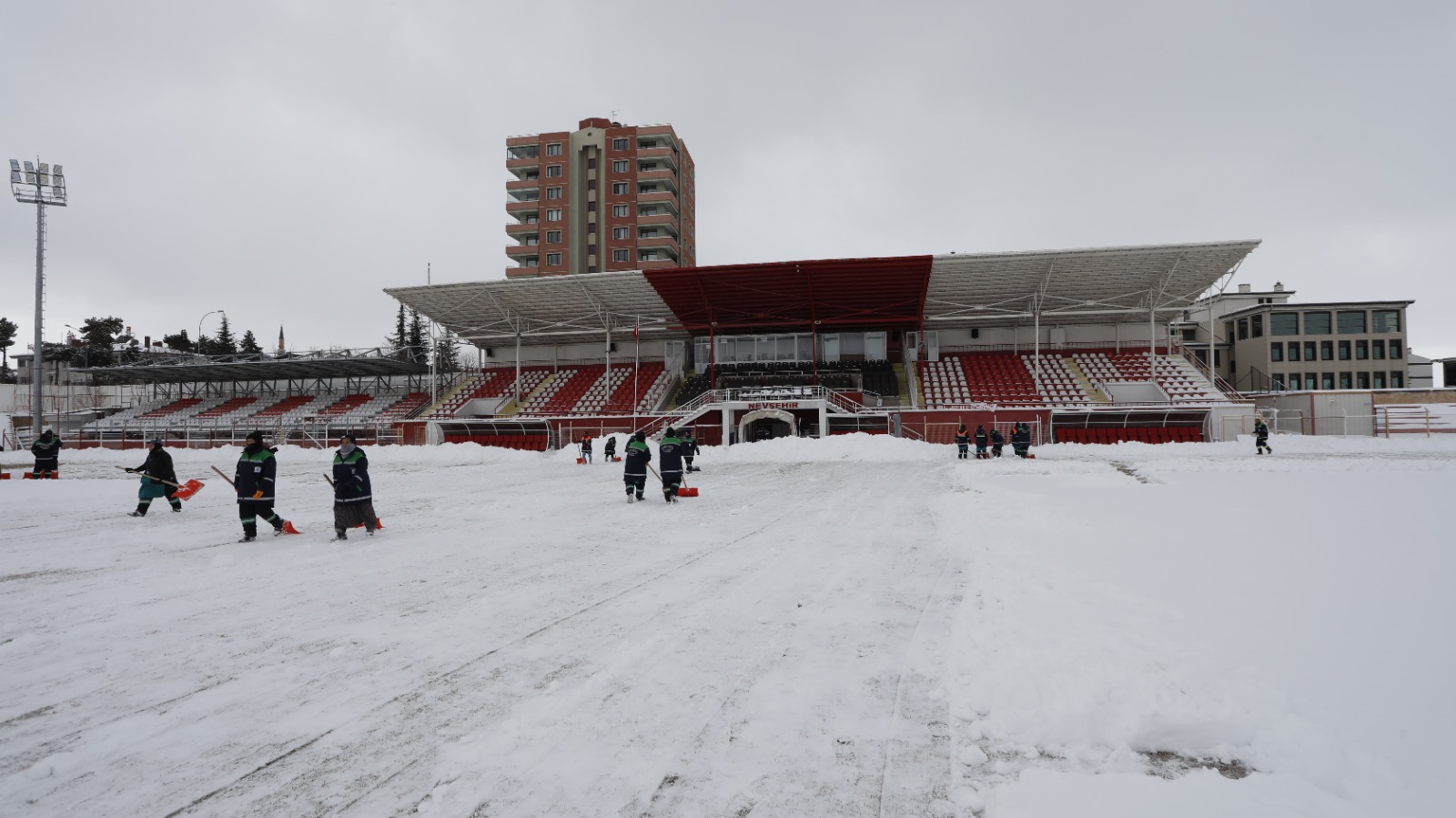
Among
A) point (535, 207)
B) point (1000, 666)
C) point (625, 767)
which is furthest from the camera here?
point (535, 207)

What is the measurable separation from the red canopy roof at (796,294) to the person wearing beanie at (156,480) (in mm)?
27064

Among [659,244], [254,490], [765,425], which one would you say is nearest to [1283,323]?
[765,425]

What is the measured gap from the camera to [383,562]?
27.4 ft

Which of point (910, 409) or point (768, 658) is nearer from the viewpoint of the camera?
point (768, 658)

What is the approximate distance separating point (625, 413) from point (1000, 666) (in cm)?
3704

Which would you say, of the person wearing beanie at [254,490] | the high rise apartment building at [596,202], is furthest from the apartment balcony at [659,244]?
the person wearing beanie at [254,490]

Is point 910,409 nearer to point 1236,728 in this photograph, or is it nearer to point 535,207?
point 1236,728

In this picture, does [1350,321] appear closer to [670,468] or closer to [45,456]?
[670,468]

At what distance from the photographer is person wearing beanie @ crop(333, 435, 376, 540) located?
10078 millimetres

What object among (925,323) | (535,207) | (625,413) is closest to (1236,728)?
(625,413)

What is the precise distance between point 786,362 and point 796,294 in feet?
16.6

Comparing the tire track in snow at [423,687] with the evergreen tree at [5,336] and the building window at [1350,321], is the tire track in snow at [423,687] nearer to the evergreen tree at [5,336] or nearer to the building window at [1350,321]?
the building window at [1350,321]

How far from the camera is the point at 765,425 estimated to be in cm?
4416

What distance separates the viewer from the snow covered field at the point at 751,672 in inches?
120
